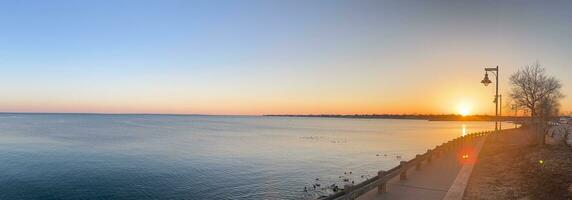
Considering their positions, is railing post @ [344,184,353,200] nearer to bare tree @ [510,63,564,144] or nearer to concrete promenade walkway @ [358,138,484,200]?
concrete promenade walkway @ [358,138,484,200]

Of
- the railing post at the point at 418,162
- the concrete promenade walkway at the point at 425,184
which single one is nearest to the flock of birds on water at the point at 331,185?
the railing post at the point at 418,162

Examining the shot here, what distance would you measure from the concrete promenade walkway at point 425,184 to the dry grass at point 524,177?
966mm

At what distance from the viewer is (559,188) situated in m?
14.7

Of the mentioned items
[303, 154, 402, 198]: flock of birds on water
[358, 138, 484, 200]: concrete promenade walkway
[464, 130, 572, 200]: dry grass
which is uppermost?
[464, 130, 572, 200]: dry grass

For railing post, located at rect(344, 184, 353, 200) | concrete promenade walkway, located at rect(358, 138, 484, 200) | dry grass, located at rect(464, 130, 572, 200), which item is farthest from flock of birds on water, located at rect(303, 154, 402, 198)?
railing post, located at rect(344, 184, 353, 200)

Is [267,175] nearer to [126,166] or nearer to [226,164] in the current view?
[226,164]

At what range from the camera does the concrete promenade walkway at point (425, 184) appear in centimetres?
1463

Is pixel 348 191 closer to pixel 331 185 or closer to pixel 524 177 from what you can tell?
pixel 524 177

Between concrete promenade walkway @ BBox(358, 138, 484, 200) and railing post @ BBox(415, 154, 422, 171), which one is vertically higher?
railing post @ BBox(415, 154, 422, 171)

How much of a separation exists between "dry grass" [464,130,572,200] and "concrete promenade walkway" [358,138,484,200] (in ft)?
3.17

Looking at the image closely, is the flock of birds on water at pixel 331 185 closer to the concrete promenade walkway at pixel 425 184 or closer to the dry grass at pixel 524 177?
the concrete promenade walkway at pixel 425 184

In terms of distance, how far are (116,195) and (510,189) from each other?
21666 mm

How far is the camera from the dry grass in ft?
47.9

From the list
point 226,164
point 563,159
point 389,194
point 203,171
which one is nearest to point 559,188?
point 389,194
